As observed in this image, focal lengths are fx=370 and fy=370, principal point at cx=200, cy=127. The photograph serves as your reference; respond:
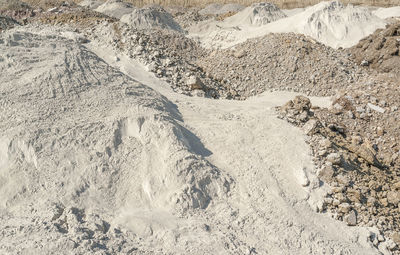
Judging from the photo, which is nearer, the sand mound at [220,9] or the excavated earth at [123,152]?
the excavated earth at [123,152]

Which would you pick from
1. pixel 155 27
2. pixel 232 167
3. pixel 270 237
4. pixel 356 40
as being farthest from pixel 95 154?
pixel 356 40

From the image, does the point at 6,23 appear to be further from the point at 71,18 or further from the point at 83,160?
the point at 83,160

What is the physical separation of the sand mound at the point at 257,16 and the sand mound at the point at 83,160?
474 inches

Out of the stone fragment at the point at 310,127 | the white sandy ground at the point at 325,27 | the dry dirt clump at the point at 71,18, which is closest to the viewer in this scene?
the stone fragment at the point at 310,127

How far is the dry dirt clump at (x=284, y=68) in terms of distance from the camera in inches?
459

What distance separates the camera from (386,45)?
13.1m

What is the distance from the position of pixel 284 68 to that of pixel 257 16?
7.11 m

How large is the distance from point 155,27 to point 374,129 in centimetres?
1038

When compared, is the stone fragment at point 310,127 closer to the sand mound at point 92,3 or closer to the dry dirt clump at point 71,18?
the dry dirt clump at point 71,18

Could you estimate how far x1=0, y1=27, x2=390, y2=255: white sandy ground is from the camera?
5297 millimetres

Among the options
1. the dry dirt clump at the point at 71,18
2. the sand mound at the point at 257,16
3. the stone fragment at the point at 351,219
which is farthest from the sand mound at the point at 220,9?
the stone fragment at the point at 351,219

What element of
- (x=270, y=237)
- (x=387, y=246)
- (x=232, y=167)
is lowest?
(x=387, y=246)

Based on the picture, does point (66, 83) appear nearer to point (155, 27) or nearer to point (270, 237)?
point (270, 237)

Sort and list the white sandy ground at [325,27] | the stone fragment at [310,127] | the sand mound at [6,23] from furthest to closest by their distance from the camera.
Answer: the white sandy ground at [325,27], the sand mound at [6,23], the stone fragment at [310,127]
